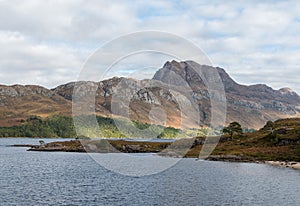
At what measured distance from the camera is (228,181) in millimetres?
102875

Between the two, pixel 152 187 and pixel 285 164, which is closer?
pixel 152 187

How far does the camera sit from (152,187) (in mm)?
92125

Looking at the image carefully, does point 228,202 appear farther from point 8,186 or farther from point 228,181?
point 8,186

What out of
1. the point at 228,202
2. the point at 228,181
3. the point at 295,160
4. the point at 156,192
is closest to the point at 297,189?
the point at 228,181

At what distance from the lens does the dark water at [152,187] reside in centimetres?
7525

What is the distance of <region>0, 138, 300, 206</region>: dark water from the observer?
7525 centimetres

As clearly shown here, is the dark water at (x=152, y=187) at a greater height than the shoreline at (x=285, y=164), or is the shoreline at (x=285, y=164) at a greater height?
the shoreline at (x=285, y=164)

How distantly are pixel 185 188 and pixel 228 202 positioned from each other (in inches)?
687

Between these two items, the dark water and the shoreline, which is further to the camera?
the shoreline

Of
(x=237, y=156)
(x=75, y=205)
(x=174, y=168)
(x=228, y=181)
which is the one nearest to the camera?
(x=75, y=205)

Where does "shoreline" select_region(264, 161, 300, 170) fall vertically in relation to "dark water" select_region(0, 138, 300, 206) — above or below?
above

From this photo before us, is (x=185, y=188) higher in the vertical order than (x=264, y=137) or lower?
lower

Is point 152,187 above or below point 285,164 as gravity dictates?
below

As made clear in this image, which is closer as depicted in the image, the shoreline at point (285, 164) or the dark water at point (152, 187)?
the dark water at point (152, 187)
